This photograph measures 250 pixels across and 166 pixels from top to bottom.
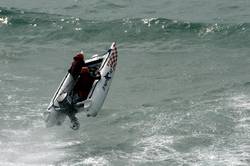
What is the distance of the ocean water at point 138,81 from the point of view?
12.9 metres

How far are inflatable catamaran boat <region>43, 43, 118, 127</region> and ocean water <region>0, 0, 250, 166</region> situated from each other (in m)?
0.58

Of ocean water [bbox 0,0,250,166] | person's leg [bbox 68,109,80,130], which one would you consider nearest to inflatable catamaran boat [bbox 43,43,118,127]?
person's leg [bbox 68,109,80,130]

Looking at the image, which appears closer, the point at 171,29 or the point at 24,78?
the point at 24,78

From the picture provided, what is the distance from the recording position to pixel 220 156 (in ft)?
40.6

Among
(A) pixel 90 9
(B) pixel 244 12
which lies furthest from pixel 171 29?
(A) pixel 90 9

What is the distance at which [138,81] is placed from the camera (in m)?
17.3

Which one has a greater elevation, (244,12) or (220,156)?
(244,12)

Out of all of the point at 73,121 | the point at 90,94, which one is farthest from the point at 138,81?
the point at 73,121

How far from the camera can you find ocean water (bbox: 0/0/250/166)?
508 inches

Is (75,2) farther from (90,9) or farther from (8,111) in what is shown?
(8,111)

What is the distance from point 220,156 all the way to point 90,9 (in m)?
15.4

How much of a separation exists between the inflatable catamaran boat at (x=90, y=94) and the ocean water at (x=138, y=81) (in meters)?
0.58

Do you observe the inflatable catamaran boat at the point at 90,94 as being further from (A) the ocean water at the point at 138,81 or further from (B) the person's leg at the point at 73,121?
(A) the ocean water at the point at 138,81

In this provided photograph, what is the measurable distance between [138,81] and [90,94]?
3560mm
